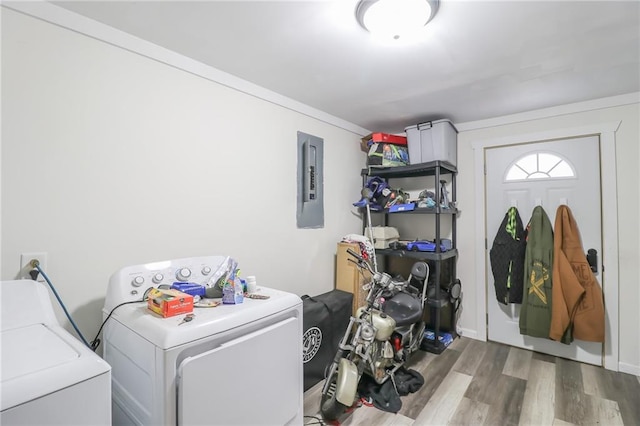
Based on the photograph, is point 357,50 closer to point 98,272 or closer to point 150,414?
point 98,272

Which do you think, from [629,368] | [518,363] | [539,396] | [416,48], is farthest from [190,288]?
[629,368]

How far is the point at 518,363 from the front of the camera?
2.51 m

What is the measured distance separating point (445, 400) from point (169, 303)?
6.26ft

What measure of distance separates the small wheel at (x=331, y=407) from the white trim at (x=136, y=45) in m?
2.10

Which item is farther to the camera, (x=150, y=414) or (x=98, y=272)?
(x=98, y=272)

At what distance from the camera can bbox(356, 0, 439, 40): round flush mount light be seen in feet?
4.31

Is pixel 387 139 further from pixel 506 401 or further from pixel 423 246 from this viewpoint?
pixel 506 401

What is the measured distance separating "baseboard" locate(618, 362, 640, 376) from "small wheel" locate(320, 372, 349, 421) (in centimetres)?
232

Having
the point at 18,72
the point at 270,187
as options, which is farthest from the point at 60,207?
the point at 270,187

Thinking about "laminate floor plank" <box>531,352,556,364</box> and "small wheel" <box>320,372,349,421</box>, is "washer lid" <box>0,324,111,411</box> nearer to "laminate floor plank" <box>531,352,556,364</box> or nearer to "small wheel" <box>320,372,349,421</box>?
"small wheel" <box>320,372,349,421</box>

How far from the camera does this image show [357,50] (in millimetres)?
1700

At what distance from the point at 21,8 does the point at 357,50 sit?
157 cm

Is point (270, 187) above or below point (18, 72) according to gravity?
below

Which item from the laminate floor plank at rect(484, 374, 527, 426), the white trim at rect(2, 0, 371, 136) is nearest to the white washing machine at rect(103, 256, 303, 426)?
the white trim at rect(2, 0, 371, 136)
